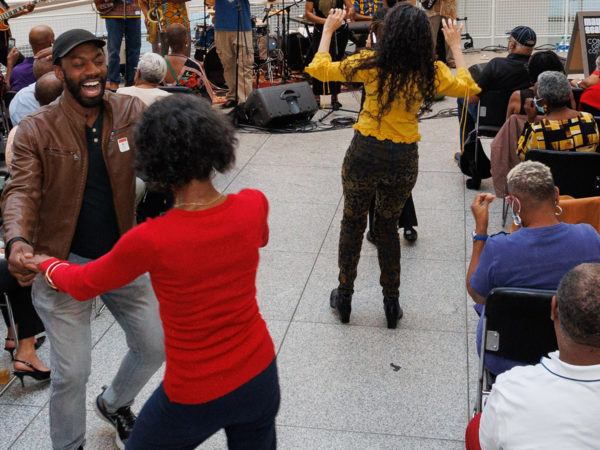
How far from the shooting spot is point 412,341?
172 inches

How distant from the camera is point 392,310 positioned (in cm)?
446

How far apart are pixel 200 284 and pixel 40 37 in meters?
5.41

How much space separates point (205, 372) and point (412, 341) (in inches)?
94.3

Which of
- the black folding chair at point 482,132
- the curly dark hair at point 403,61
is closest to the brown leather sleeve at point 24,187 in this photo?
the curly dark hair at point 403,61

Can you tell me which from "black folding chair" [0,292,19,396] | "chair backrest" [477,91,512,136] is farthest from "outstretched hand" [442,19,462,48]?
"black folding chair" [0,292,19,396]

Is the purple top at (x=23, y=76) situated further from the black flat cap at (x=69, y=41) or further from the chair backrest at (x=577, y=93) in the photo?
the chair backrest at (x=577, y=93)

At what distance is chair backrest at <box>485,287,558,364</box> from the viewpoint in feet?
9.54

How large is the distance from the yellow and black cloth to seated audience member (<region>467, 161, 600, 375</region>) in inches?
76.1

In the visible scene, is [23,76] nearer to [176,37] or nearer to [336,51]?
[176,37]

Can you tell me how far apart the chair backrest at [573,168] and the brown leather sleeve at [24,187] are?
3.31m

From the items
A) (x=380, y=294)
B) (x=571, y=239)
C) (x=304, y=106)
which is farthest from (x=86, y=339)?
(x=304, y=106)

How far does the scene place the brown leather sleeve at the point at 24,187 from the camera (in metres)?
2.75

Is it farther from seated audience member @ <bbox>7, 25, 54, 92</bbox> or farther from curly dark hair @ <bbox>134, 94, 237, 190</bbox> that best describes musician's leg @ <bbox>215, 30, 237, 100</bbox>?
curly dark hair @ <bbox>134, 94, 237, 190</bbox>

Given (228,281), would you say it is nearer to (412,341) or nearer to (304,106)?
(412,341)
